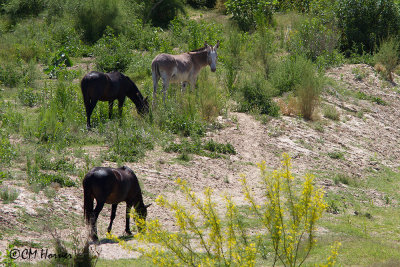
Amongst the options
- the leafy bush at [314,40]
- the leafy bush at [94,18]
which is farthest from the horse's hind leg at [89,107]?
the leafy bush at [314,40]

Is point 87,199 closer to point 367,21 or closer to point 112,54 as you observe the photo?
point 112,54

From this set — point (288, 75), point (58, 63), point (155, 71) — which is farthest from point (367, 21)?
point (58, 63)

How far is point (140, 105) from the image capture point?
14.7 m

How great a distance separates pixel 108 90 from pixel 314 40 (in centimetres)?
938

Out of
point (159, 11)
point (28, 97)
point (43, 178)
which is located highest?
point (159, 11)

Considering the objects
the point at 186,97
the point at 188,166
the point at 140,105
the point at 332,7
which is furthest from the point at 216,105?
the point at 332,7

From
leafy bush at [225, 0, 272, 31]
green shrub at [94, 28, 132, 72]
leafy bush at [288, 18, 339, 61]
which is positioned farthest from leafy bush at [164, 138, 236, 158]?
leafy bush at [225, 0, 272, 31]

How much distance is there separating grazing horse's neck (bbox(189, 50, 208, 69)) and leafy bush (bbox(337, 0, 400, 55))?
783cm

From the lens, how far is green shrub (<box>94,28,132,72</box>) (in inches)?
734

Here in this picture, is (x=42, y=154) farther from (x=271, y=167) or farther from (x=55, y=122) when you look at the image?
(x=271, y=167)

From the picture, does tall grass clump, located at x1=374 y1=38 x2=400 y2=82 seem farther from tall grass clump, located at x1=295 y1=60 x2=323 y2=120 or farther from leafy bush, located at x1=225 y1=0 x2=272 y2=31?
tall grass clump, located at x1=295 y1=60 x2=323 y2=120

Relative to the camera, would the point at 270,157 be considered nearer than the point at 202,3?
Yes

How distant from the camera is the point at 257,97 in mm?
16172

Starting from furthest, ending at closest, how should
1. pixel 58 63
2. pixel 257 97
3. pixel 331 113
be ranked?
pixel 58 63 < pixel 331 113 < pixel 257 97
